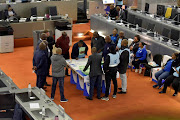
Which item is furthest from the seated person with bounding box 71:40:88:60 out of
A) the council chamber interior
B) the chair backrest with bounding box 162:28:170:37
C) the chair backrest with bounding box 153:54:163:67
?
the chair backrest with bounding box 162:28:170:37

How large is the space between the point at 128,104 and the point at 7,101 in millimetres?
3403

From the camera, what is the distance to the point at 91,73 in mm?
8391

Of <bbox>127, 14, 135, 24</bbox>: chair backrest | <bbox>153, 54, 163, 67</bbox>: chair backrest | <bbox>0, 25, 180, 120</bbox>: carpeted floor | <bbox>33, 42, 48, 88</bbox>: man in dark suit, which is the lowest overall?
<bbox>0, 25, 180, 120</bbox>: carpeted floor

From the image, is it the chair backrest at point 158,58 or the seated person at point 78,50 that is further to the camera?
the chair backrest at point 158,58

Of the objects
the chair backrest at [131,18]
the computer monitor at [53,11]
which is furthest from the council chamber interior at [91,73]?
the computer monitor at [53,11]

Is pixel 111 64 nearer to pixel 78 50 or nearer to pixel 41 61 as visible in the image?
pixel 78 50

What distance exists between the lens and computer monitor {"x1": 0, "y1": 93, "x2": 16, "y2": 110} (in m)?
6.53

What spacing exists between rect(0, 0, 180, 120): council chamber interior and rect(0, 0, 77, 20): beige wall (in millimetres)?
1279

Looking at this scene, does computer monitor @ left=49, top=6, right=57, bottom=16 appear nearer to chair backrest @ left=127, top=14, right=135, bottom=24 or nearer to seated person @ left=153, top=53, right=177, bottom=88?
chair backrest @ left=127, top=14, right=135, bottom=24

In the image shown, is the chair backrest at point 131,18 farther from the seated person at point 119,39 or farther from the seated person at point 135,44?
the seated person at point 119,39

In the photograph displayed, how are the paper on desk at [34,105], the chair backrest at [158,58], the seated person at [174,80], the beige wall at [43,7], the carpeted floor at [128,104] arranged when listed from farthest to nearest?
1. the beige wall at [43,7]
2. the chair backrest at [158,58]
3. the seated person at [174,80]
4. the carpeted floor at [128,104]
5. the paper on desk at [34,105]

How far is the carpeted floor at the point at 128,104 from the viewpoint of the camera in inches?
320

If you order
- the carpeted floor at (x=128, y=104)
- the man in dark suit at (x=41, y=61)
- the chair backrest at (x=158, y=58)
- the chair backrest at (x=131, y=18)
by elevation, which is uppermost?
the chair backrest at (x=131, y=18)

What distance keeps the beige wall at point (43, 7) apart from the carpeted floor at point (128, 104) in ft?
18.2
